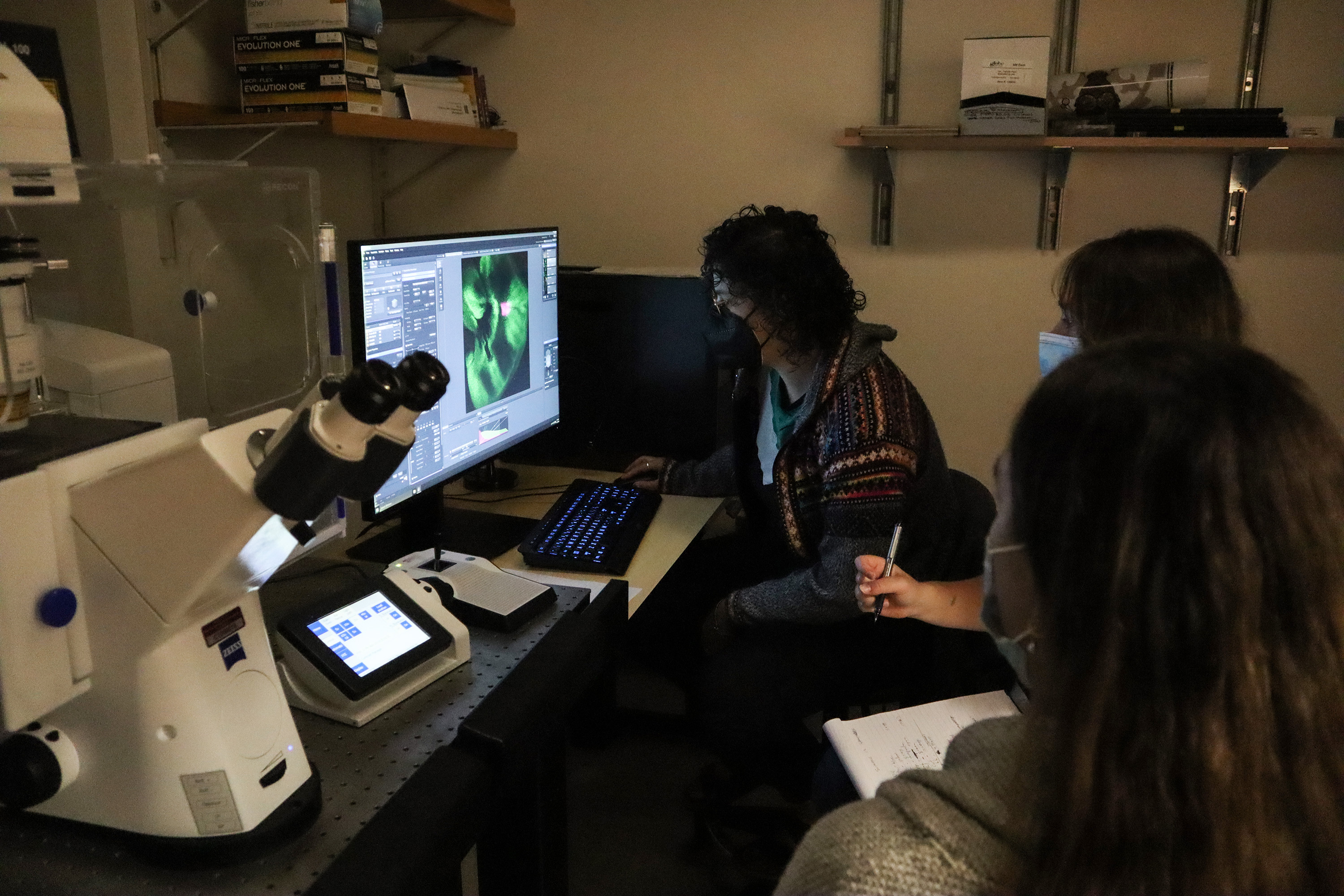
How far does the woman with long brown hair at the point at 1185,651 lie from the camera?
603 mm

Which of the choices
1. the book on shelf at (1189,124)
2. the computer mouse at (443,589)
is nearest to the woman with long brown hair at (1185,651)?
the computer mouse at (443,589)

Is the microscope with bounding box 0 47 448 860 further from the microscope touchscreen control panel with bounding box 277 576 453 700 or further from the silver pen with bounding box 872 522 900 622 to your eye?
the silver pen with bounding box 872 522 900 622

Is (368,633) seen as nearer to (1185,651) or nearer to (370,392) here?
(370,392)

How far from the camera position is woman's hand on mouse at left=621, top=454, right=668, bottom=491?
79.5 inches

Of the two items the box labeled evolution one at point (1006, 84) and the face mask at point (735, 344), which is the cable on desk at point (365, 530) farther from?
the box labeled evolution one at point (1006, 84)

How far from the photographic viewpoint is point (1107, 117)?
2.14 meters

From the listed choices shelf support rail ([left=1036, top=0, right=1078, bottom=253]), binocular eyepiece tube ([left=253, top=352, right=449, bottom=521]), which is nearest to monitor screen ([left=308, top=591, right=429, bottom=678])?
binocular eyepiece tube ([left=253, top=352, right=449, bottom=521])

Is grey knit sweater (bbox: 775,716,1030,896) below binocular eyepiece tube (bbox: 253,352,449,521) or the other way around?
below

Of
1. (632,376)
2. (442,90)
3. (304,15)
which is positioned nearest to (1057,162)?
(632,376)

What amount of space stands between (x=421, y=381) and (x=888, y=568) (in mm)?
943

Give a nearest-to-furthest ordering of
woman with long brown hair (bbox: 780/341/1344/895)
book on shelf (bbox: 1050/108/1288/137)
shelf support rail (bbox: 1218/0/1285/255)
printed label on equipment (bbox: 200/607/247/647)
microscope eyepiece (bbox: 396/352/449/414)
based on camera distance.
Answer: woman with long brown hair (bbox: 780/341/1344/895) → microscope eyepiece (bbox: 396/352/449/414) → printed label on equipment (bbox: 200/607/247/647) → book on shelf (bbox: 1050/108/1288/137) → shelf support rail (bbox: 1218/0/1285/255)

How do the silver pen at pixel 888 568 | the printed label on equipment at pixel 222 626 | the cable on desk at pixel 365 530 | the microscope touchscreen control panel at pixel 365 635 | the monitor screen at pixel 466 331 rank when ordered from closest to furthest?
the printed label on equipment at pixel 222 626 → the microscope touchscreen control panel at pixel 365 635 → the monitor screen at pixel 466 331 → the silver pen at pixel 888 568 → the cable on desk at pixel 365 530

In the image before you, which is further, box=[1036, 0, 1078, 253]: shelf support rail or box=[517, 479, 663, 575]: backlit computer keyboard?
box=[1036, 0, 1078, 253]: shelf support rail

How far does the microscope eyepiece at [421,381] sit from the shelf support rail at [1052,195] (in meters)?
2.01
